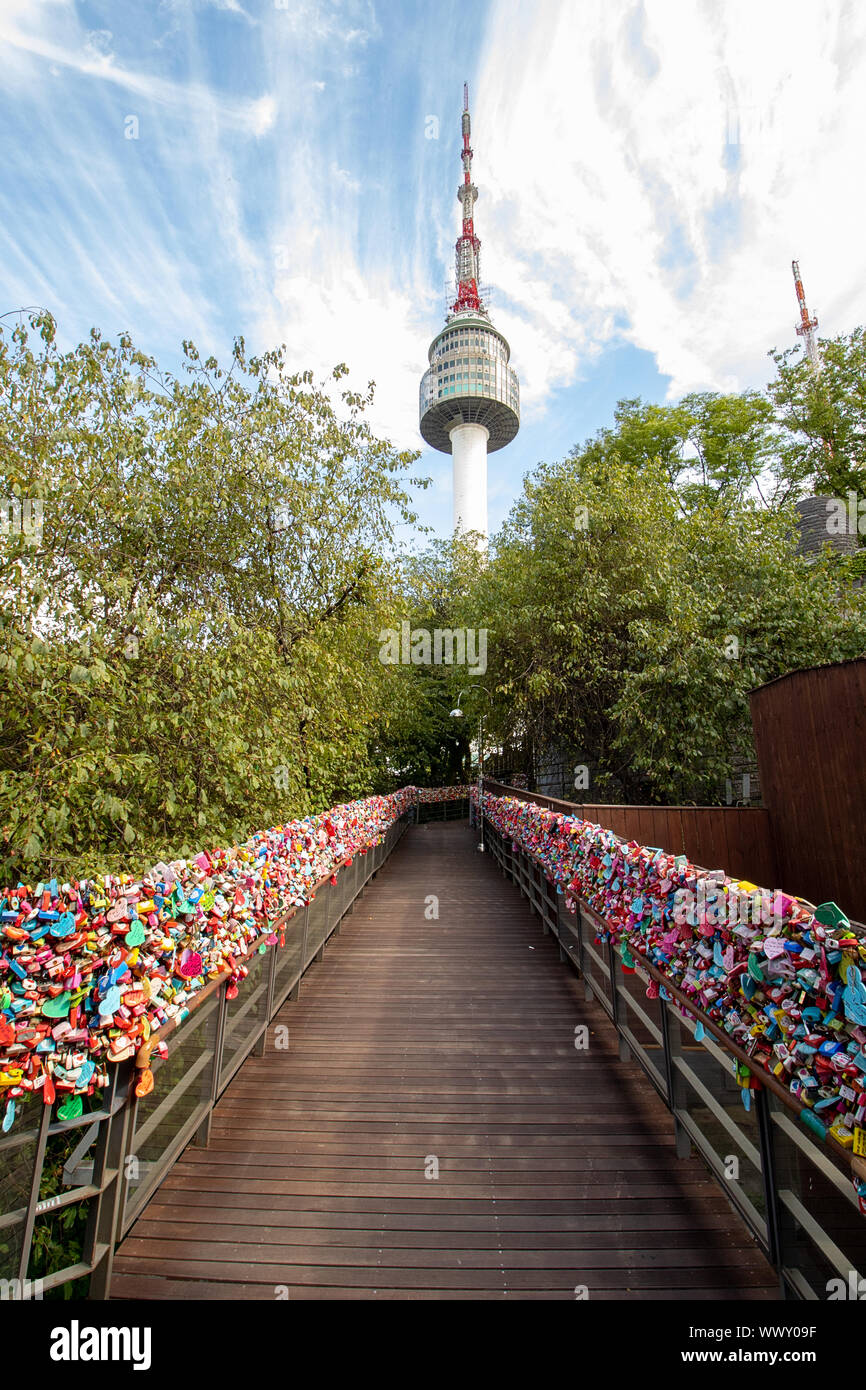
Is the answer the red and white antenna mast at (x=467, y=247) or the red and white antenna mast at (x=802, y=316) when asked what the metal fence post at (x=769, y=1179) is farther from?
the red and white antenna mast at (x=467, y=247)

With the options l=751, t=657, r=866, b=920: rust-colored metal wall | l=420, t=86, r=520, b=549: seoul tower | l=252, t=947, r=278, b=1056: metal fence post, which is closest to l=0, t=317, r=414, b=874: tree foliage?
l=252, t=947, r=278, b=1056: metal fence post

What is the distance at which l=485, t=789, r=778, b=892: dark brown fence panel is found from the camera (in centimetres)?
704

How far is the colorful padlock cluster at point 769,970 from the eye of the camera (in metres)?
1.62

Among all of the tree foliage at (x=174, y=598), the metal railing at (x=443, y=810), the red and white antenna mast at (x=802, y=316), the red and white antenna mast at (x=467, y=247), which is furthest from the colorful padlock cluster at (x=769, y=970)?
the red and white antenna mast at (x=467, y=247)

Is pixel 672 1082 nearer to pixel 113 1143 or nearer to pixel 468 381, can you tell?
pixel 113 1143

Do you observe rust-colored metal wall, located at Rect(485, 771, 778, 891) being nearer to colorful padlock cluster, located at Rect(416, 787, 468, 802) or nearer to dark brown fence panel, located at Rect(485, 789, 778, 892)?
dark brown fence panel, located at Rect(485, 789, 778, 892)

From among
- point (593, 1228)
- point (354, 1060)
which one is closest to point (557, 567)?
point (354, 1060)

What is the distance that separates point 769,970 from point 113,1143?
2.35 m

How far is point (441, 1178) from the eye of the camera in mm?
2768

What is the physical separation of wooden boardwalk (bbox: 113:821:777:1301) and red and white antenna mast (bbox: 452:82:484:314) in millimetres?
60703

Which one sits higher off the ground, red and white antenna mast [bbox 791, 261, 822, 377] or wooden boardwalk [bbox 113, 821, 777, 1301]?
red and white antenna mast [bbox 791, 261, 822, 377]

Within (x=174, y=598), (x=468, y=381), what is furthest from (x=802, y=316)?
(x=174, y=598)

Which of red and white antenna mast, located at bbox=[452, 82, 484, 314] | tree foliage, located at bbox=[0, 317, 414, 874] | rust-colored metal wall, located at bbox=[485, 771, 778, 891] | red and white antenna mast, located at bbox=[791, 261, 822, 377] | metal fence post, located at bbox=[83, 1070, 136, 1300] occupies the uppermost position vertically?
red and white antenna mast, located at bbox=[452, 82, 484, 314]

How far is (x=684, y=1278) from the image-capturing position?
2.17m
